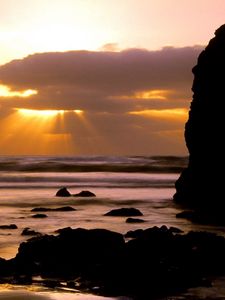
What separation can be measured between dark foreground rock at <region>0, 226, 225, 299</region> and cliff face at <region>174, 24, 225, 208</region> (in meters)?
21.2

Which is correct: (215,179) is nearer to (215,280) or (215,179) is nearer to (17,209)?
(17,209)

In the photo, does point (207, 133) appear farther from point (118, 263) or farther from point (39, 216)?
point (118, 263)

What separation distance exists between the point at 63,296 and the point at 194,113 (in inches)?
1334

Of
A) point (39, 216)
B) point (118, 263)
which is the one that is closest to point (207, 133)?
point (39, 216)

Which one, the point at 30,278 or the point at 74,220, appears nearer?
the point at 30,278

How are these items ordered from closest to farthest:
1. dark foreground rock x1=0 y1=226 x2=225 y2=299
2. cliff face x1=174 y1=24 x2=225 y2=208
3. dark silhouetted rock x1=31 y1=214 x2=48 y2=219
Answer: dark foreground rock x1=0 y1=226 x2=225 y2=299
dark silhouetted rock x1=31 y1=214 x2=48 y2=219
cliff face x1=174 y1=24 x2=225 y2=208

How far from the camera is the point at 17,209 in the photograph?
41.1 metres

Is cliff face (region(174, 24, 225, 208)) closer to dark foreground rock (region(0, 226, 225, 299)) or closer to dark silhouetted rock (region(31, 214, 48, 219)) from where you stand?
dark silhouetted rock (region(31, 214, 48, 219))

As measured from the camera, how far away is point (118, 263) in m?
17.4

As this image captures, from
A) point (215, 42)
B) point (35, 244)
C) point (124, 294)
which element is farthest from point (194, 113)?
point (124, 294)

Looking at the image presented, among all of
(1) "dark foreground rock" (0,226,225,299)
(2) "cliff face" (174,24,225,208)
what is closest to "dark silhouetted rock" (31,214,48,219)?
(2) "cliff face" (174,24,225,208)

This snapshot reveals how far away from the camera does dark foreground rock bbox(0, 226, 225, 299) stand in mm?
16078

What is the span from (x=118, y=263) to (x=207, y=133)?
91.5 feet

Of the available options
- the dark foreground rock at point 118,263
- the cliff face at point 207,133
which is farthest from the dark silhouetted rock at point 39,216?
the dark foreground rock at point 118,263
